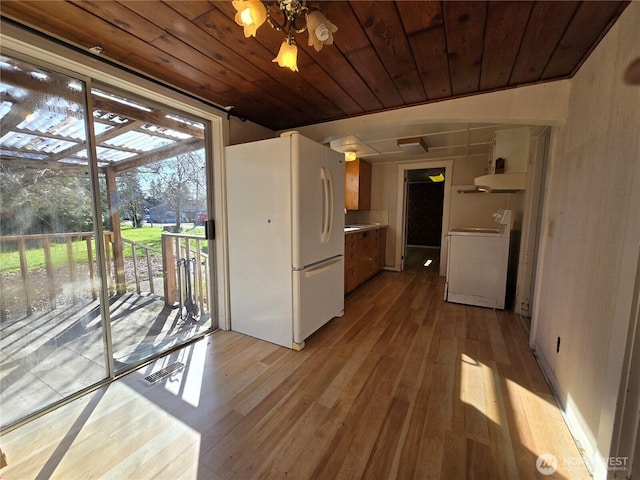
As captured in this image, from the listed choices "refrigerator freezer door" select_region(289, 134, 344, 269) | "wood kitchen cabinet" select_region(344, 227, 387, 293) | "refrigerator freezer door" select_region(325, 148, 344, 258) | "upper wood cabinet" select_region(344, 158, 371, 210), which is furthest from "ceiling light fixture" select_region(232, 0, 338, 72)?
"upper wood cabinet" select_region(344, 158, 371, 210)

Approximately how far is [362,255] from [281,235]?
6.57 ft

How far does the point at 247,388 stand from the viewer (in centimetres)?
176

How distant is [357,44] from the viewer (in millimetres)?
1480

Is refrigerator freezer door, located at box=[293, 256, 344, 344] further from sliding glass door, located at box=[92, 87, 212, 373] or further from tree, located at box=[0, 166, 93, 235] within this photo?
tree, located at box=[0, 166, 93, 235]

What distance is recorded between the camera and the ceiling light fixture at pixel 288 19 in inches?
39.4

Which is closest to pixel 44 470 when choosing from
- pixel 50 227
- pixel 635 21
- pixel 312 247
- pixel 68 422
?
pixel 68 422

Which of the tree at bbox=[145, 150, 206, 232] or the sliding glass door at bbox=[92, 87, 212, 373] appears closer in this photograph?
the sliding glass door at bbox=[92, 87, 212, 373]

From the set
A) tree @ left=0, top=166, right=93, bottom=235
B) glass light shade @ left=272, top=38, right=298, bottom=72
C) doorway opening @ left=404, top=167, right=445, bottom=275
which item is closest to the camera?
glass light shade @ left=272, top=38, right=298, bottom=72

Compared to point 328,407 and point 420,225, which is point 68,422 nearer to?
point 328,407

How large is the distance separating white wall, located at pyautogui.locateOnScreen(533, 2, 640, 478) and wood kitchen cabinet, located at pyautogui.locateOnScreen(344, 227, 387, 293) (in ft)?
6.75

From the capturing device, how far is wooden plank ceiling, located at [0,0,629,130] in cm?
122

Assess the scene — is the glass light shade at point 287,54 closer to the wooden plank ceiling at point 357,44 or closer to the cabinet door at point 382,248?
the wooden plank ceiling at point 357,44

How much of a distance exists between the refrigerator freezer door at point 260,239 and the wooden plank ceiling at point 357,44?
1.79 feet

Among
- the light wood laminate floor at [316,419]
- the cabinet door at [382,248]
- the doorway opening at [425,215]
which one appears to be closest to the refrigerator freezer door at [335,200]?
the light wood laminate floor at [316,419]
